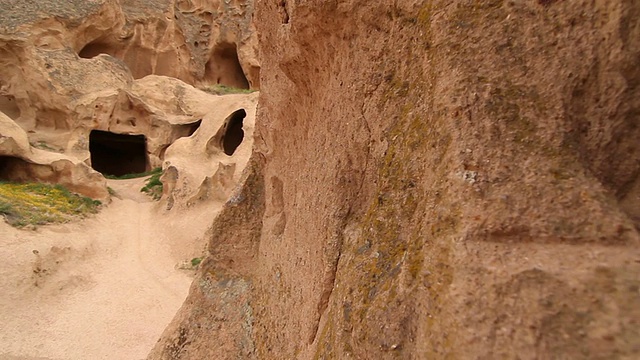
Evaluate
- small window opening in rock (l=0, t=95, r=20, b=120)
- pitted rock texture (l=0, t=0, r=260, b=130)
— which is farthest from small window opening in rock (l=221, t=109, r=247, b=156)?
small window opening in rock (l=0, t=95, r=20, b=120)

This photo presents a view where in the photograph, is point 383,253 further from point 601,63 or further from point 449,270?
point 601,63

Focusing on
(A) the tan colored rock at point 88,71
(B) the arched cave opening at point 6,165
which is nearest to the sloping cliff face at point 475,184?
(B) the arched cave opening at point 6,165

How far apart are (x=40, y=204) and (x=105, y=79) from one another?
477cm

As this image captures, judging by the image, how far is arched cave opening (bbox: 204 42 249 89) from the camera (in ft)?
53.8

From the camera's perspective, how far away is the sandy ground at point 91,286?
4.85 meters

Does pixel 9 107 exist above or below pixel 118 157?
above

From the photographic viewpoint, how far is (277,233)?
101 inches

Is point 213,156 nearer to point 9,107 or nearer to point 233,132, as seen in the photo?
point 233,132

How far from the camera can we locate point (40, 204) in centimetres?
711

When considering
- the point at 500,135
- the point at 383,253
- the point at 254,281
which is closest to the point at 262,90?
the point at 254,281

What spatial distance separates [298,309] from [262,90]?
146cm

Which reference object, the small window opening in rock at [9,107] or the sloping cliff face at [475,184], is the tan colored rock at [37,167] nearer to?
the small window opening in rock at [9,107]

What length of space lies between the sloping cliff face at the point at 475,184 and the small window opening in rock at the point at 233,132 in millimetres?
8748

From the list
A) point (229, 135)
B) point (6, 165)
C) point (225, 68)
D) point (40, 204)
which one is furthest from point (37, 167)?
point (225, 68)
